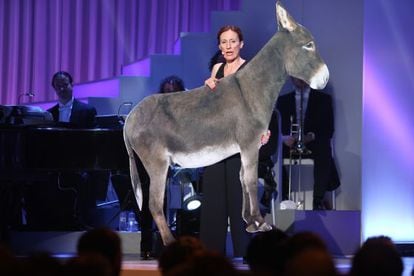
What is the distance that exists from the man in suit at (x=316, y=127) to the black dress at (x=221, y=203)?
2286 mm

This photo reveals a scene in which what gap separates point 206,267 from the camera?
2.75 m

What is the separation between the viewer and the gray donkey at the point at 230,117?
544cm

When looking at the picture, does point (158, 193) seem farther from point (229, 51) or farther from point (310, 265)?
point (310, 265)

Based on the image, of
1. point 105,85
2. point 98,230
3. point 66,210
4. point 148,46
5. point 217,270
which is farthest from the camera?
point 148,46

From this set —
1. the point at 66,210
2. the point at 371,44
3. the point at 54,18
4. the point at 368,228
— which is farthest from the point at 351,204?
the point at 54,18

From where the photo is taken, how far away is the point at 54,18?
1116cm

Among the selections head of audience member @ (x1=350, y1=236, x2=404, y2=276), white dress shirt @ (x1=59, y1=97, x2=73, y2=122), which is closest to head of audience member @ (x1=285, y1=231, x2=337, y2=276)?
head of audience member @ (x1=350, y1=236, x2=404, y2=276)

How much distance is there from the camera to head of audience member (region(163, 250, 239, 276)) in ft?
8.78

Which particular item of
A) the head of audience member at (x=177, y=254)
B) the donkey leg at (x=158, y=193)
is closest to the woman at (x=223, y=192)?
the donkey leg at (x=158, y=193)

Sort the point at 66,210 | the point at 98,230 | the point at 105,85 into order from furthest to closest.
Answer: the point at 105,85
the point at 66,210
the point at 98,230

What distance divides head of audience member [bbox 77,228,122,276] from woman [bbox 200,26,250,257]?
2.31m

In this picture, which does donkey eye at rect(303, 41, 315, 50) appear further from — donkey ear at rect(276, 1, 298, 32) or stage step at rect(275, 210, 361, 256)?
stage step at rect(275, 210, 361, 256)

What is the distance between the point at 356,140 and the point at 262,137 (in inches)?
108

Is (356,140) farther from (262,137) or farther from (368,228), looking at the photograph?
(262,137)
